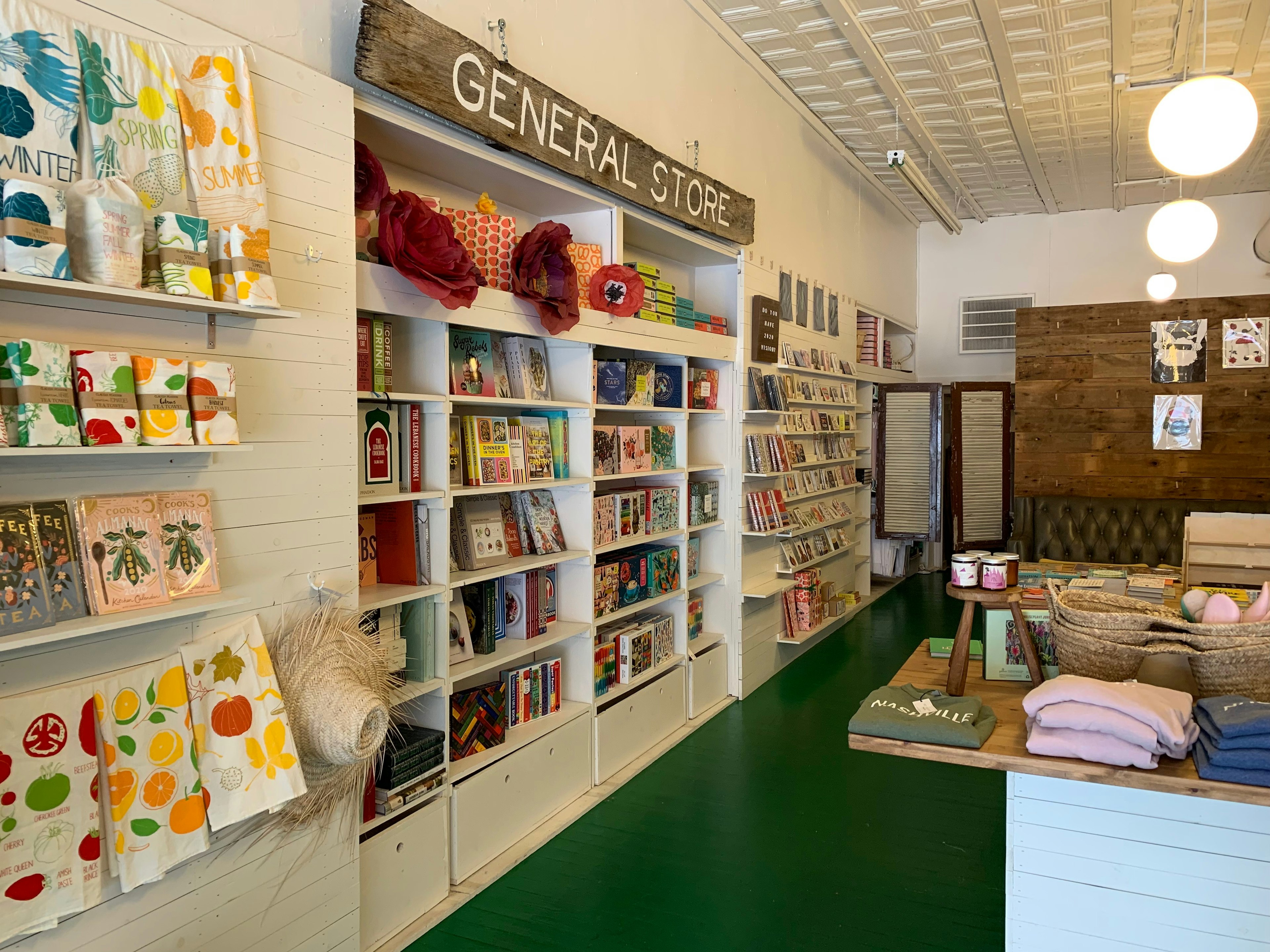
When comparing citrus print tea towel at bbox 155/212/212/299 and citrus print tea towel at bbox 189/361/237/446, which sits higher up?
citrus print tea towel at bbox 155/212/212/299

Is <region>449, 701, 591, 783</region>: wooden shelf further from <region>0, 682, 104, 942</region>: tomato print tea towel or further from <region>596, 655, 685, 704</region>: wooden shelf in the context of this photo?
<region>0, 682, 104, 942</region>: tomato print tea towel

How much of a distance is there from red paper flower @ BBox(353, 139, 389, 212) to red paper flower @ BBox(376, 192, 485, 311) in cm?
3

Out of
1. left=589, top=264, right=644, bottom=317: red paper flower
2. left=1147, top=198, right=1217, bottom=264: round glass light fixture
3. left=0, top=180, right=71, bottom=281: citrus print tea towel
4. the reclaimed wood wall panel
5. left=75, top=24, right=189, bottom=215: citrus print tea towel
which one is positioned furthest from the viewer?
the reclaimed wood wall panel

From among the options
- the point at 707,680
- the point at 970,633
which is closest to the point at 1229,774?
the point at 970,633

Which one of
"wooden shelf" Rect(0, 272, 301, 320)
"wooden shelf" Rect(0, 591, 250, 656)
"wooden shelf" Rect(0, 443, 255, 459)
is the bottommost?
"wooden shelf" Rect(0, 591, 250, 656)

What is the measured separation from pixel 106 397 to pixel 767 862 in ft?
9.24

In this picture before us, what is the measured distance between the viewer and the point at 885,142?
298 inches

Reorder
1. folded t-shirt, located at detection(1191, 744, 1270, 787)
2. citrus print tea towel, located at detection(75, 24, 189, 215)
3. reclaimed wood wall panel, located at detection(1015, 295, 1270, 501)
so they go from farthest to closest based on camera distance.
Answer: reclaimed wood wall panel, located at detection(1015, 295, 1270, 501) < citrus print tea towel, located at detection(75, 24, 189, 215) < folded t-shirt, located at detection(1191, 744, 1270, 787)

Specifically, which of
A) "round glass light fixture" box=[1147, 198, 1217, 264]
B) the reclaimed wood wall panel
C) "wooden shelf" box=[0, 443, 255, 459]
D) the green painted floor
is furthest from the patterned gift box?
the reclaimed wood wall panel

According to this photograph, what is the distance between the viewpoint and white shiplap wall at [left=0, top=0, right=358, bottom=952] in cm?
200

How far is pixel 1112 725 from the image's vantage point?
1952mm

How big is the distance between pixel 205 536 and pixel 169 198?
0.82 metres

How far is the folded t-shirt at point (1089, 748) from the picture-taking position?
194cm

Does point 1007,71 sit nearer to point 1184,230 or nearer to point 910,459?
point 1184,230
